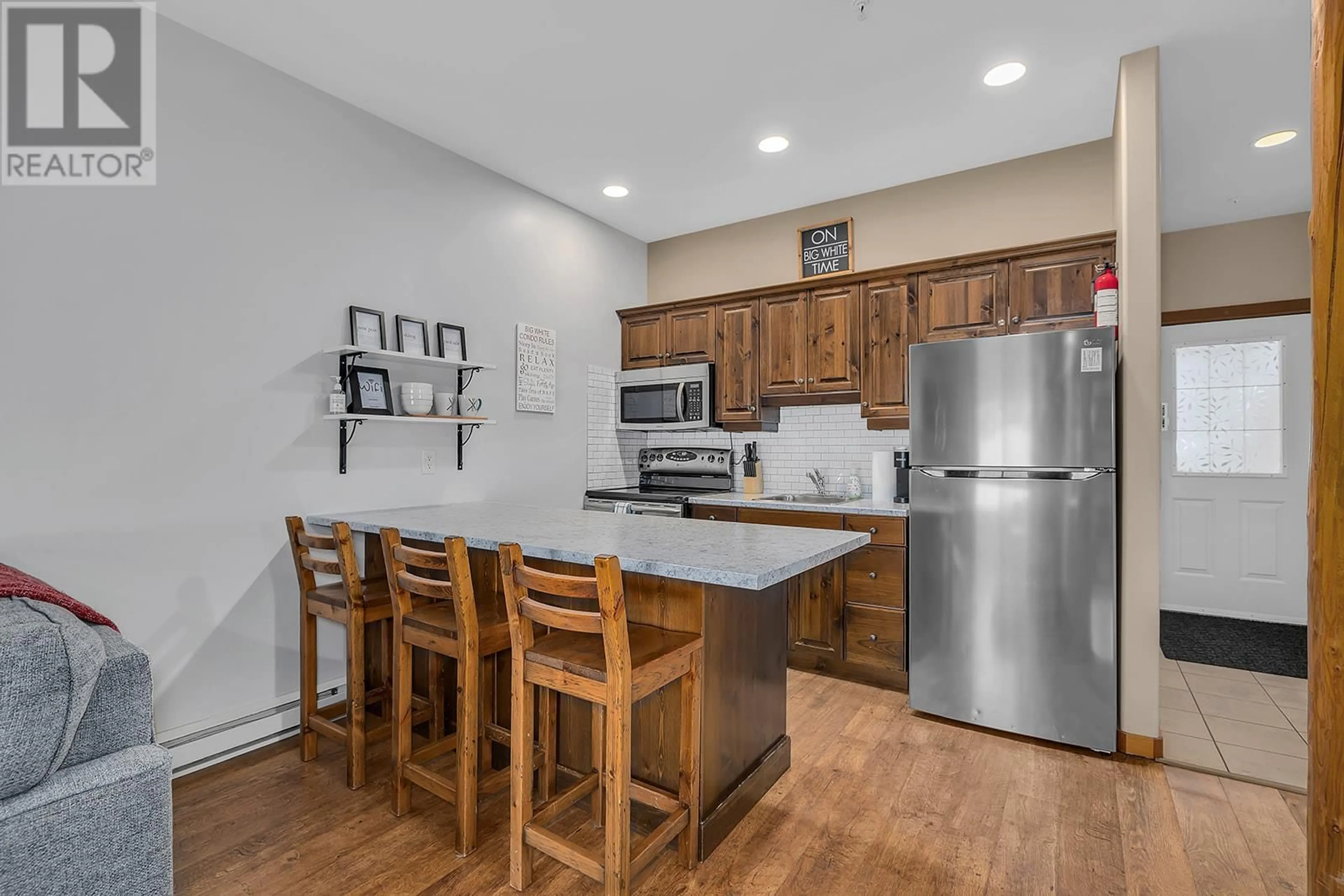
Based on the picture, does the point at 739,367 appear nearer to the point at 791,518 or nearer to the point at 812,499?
the point at 812,499

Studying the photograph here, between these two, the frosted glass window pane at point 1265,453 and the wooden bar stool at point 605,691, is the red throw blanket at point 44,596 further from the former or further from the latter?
the frosted glass window pane at point 1265,453

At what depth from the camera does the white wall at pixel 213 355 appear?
2.08 meters

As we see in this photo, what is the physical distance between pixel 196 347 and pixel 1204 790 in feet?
13.2

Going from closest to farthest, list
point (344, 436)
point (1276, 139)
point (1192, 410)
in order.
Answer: point (344, 436) < point (1276, 139) < point (1192, 410)

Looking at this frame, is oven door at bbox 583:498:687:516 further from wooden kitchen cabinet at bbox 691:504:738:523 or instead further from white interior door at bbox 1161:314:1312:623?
white interior door at bbox 1161:314:1312:623

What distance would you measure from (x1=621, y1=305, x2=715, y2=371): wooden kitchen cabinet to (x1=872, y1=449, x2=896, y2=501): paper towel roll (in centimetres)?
125

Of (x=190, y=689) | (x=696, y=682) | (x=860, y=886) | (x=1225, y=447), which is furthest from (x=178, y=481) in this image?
(x=1225, y=447)

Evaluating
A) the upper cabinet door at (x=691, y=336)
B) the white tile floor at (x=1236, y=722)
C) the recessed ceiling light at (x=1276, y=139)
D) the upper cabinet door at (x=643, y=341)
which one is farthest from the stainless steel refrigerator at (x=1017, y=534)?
the upper cabinet door at (x=643, y=341)

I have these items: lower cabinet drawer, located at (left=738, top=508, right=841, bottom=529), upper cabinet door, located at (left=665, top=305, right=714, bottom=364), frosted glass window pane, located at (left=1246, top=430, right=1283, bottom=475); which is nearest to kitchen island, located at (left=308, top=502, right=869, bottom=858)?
lower cabinet drawer, located at (left=738, top=508, right=841, bottom=529)

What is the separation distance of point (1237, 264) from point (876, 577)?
11.1ft

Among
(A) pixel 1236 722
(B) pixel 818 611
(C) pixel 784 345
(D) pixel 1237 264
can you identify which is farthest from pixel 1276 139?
(B) pixel 818 611

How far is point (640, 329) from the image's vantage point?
4488 mm

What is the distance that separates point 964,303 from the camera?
3316mm

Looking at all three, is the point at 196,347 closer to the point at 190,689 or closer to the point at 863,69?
the point at 190,689
